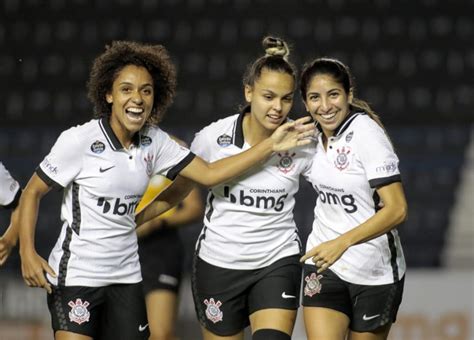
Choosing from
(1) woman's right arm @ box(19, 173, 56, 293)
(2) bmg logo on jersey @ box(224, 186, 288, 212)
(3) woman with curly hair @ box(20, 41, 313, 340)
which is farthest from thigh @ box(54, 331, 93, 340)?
(2) bmg logo on jersey @ box(224, 186, 288, 212)

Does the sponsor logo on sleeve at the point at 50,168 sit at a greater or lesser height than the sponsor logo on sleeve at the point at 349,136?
lesser

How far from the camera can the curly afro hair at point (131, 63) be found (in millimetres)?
4574

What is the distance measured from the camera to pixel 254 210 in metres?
4.68

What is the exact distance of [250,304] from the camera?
15.5 ft

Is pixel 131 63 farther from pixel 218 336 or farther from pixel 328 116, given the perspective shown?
pixel 218 336

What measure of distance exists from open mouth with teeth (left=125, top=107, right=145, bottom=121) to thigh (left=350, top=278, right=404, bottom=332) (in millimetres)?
1006

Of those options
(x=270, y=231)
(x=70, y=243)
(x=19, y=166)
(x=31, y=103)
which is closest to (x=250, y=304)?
(x=270, y=231)

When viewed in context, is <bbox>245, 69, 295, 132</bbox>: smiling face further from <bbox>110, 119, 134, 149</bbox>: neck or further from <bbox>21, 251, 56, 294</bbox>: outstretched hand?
<bbox>21, 251, 56, 294</bbox>: outstretched hand

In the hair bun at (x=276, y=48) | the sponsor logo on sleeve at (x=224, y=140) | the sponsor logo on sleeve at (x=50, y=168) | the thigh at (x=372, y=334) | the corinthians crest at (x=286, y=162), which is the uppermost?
the hair bun at (x=276, y=48)

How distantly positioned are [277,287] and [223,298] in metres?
0.23

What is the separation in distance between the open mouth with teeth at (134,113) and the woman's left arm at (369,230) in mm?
766

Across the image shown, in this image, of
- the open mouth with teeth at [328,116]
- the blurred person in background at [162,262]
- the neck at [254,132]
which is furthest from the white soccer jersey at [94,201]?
the blurred person in background at [162,262]

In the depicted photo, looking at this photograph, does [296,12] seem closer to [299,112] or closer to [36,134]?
[299,112]

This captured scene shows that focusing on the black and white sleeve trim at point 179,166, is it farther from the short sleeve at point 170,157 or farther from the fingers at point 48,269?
the fingers at point 48,269
